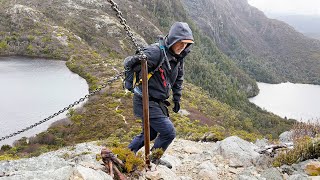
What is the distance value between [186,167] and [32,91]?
86.7 feet

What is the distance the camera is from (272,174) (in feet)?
20.5

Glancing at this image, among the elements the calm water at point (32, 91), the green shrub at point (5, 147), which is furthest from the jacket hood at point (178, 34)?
the calm water at point (32, 91)

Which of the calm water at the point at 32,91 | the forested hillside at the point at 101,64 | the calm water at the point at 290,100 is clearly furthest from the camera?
the calm water at the point at 290,100

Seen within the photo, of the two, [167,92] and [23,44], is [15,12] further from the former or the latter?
[167,92]

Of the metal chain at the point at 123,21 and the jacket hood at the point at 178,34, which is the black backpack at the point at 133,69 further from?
the metal chain at the point at 123,21

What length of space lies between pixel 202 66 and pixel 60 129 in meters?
93.9

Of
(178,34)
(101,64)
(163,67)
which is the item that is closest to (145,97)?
(163,67)

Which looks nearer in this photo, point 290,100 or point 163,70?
point 163,70

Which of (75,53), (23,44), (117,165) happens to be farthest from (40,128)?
(23,44)

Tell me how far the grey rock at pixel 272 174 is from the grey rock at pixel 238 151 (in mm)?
785

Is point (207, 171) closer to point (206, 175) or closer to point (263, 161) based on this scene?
point (206, 175)

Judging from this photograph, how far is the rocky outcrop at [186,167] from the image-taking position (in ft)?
15.1

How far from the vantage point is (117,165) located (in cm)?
512

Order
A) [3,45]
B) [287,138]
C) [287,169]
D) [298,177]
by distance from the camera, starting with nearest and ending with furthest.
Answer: [298,177], [287,169], [287,138], [3,45]
